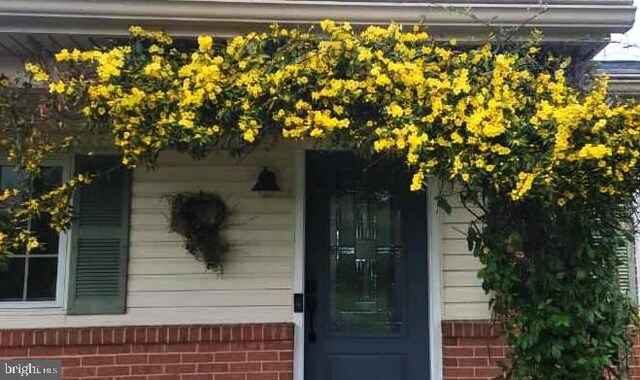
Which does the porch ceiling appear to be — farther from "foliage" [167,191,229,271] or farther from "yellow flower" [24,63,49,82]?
"foliage" [167,191,229,271]

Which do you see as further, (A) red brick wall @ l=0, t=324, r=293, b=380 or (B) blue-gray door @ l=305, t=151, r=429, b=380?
(B) blue-gray door @ l=305, t=151, r=429, b=380

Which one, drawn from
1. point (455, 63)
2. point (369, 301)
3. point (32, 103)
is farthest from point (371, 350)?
point (32, 103)

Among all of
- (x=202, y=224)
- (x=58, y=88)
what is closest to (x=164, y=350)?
(x=202, y=224)

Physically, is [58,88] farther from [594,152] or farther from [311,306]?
[594,152]

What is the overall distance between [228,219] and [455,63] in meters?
2.09

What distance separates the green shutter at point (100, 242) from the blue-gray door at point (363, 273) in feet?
4.34

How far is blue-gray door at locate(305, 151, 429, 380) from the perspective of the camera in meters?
4.70

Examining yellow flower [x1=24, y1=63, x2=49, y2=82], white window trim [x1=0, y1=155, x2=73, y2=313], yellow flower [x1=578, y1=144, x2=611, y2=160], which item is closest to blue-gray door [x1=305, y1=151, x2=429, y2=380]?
white window trim [x1=0, y1=155, x2=73, y2=313]

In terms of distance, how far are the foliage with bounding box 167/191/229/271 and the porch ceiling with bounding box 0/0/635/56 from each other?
132 cm

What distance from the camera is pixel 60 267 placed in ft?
15.1

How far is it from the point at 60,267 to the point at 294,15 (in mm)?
2471

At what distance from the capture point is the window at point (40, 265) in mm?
4570

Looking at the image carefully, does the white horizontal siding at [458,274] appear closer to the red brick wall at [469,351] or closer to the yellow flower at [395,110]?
the red brick wall at [469,351]

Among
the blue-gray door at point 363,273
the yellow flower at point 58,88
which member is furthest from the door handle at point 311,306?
the yellow flower at point 58,88
